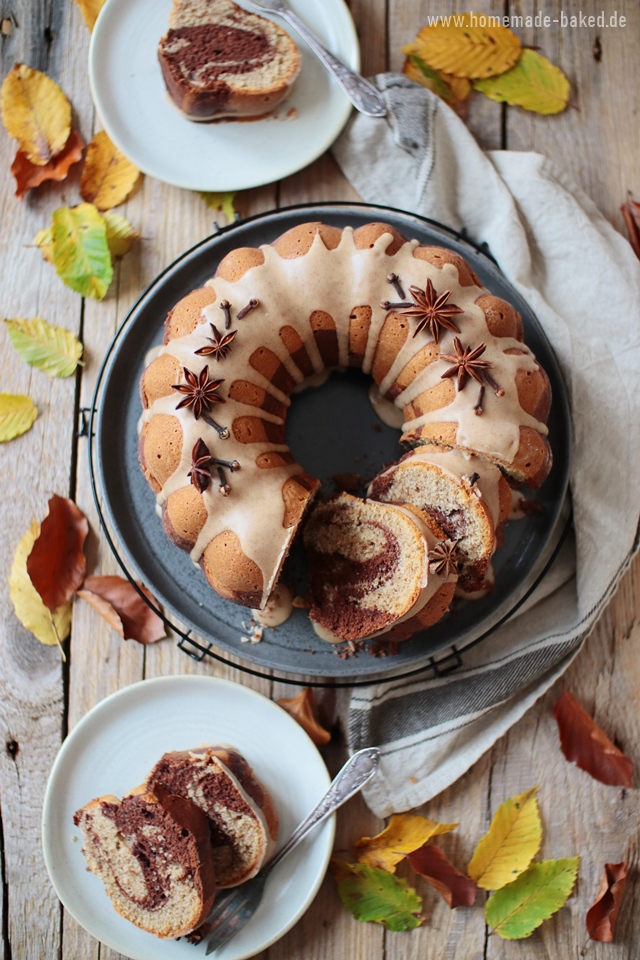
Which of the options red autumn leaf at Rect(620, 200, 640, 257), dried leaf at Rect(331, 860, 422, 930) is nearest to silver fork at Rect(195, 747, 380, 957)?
dried leaf at Rect(331, 860, 422, 930)

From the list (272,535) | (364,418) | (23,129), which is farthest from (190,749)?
(23,129)

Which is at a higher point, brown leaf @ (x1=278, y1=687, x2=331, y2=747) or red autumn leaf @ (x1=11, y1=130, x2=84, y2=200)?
red autumn leaf @ (x1=11, y1=130, x2=84, y2=200)

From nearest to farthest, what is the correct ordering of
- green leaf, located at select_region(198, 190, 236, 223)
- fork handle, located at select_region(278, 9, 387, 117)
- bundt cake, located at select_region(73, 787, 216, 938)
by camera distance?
bundt cake, located at select_region(73, 787, 216, 938)
fork handle, located at select_region(278, 9, 387, 117)
green leaf, located at select_region(198, 190, 236, 223)

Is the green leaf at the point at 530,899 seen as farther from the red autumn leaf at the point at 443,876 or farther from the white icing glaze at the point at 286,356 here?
the white icing glaze at the point at 286,356

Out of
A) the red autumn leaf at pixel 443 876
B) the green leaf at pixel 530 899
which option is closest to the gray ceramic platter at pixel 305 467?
the red autumn leaf at pixel 443 876

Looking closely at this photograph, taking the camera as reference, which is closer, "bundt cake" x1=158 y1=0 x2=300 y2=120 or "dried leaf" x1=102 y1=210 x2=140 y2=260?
"bundt cake" x1=158 y1=0 x2=300 y2=120

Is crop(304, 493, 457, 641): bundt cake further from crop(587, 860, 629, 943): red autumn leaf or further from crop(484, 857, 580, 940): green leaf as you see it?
crop(587, 860, 629, 943): red autumn leaf
